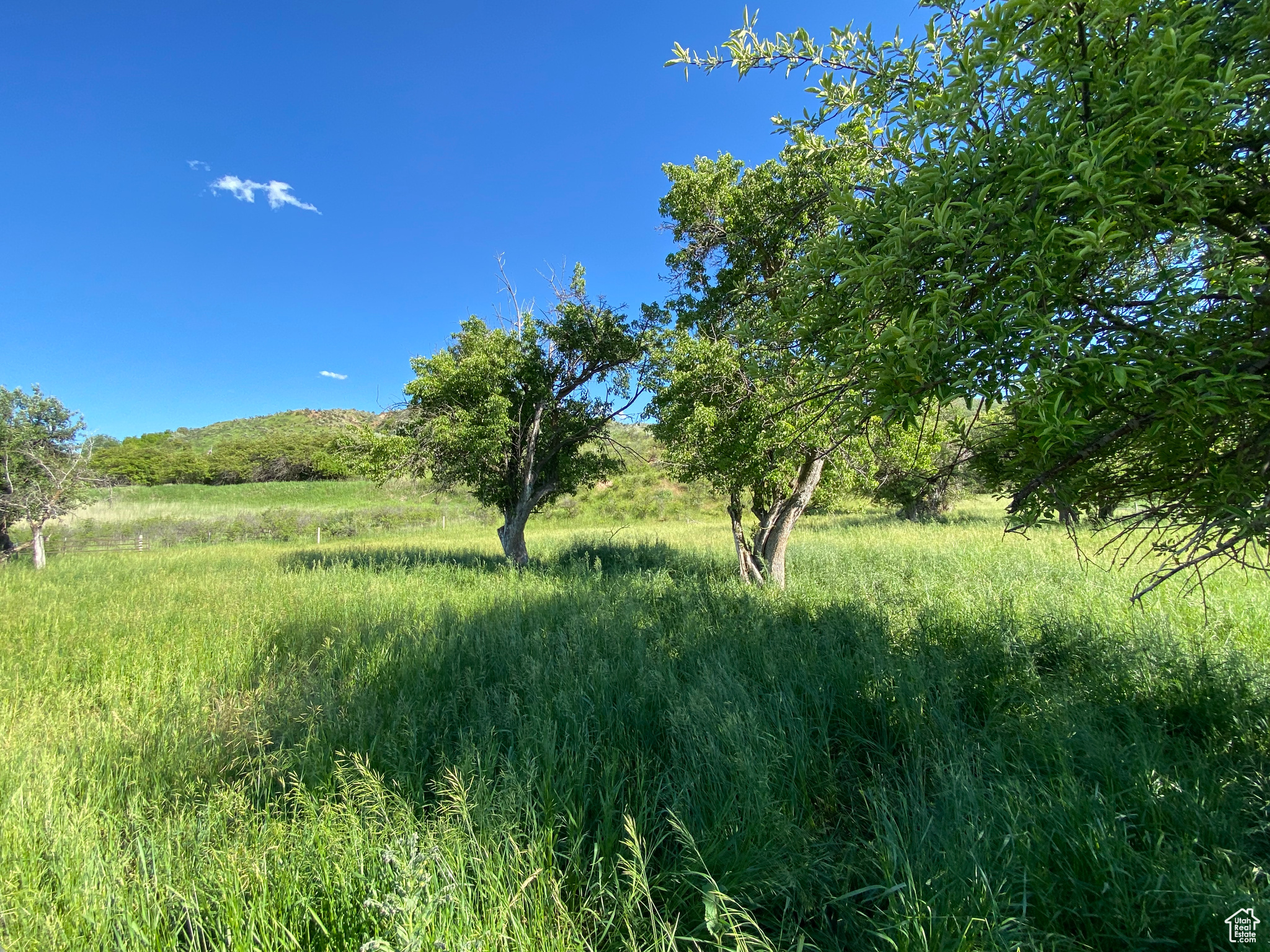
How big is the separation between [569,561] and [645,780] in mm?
10296

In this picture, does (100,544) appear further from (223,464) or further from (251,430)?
(251,430)

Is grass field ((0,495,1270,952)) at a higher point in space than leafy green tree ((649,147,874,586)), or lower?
lower

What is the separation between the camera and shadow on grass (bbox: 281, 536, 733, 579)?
35.8 feet

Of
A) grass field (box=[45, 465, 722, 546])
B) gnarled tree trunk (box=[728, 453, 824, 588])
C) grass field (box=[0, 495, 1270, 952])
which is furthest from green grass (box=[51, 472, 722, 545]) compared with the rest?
grass field (box=[0, 495, 1270, 952])

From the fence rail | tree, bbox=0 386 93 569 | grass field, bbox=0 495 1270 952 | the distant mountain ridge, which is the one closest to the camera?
grass field, bbox=0 495 1270 952

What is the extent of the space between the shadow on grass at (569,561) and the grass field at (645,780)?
4712 mm

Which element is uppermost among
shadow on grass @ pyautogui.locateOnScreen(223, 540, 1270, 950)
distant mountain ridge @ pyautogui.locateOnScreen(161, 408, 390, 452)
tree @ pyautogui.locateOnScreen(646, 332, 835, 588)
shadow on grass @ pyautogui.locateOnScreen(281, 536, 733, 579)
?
distant mountain ridge @ pyautogui.locateOnScreen(161, 408, 390, 452)

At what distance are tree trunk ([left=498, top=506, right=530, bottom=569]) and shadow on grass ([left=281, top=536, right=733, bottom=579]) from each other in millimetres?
253

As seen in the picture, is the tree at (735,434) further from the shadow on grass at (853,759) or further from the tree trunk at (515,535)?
the tree trunk at (515,535)

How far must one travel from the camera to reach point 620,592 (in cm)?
779

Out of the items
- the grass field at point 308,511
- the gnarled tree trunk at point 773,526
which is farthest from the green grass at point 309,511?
the gnarled tree trunk at point 773,526

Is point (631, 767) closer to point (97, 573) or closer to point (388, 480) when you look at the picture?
point (388, 480)

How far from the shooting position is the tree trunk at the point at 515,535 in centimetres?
1186

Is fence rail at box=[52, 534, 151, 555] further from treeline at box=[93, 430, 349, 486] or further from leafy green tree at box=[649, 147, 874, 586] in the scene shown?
treeline at box=[93, 430, 349, 486]
